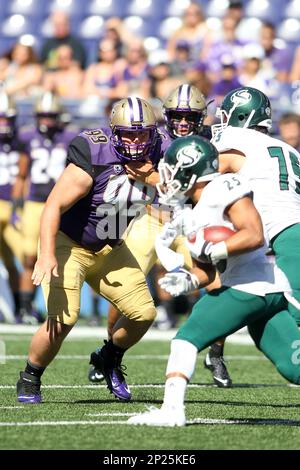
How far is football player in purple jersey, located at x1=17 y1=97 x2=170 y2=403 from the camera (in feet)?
16.0

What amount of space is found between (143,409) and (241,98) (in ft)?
5.50

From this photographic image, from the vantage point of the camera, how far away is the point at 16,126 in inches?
393

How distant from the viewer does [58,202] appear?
190 inches

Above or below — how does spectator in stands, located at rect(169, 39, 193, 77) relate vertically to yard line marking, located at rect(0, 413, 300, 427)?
above

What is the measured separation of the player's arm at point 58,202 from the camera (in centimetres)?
477

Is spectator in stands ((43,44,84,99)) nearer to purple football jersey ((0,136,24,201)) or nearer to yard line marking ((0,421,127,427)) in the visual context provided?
purple football jersey ((0,136,24,201))

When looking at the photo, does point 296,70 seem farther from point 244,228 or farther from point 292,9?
point 244,228

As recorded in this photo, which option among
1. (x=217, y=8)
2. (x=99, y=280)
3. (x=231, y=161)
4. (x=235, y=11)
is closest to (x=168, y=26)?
(x=217, y=8)

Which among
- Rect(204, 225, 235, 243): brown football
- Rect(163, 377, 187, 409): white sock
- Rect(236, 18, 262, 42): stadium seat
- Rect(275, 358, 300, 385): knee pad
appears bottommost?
Rect(163, 377, 187, 409): white sock

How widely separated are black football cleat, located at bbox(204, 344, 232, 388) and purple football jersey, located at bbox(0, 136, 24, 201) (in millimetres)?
4186

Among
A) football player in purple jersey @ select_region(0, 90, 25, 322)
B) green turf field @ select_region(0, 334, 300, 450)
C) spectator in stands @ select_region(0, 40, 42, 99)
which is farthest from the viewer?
spectator in stands @ select_region(0, 40, 42, 99)

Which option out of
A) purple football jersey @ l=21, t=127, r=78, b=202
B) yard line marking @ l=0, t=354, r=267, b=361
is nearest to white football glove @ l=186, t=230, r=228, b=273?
yard line marking @ l=0, t=354, r=267, b=361

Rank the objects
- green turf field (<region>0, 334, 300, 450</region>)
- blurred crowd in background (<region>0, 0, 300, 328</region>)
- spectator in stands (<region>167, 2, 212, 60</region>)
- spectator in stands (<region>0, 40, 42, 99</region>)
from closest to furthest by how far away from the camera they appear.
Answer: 1. green turf field (<region>0, 334, 300, 450</region>)
2. blurred crowd in background (<region>0, 0, 300, 328</region>)
3. spectator in stands (<region>0, 40, 42, 99</region>)
4. spectator in stands (<region>167, 2, 212, 60</region>)

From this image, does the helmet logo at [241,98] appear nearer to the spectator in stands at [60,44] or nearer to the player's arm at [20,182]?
the player's arm at [20,182]
